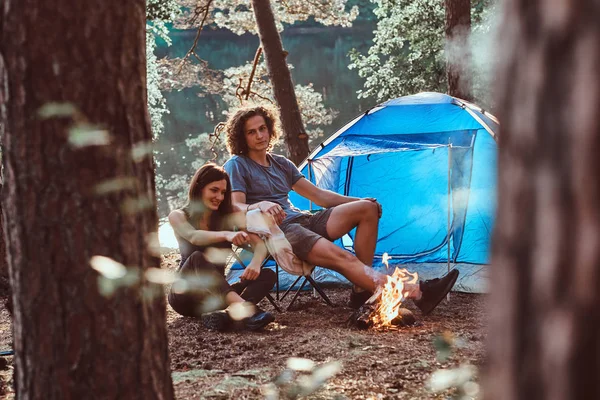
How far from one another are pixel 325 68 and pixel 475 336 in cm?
2822

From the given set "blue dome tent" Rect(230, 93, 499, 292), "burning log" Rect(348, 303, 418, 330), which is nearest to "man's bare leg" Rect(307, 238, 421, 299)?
"burning log" Rect(348, 303, 418, 330)

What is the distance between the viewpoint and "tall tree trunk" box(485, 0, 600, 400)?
0.64m

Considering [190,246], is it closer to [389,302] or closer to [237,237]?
[237,237]

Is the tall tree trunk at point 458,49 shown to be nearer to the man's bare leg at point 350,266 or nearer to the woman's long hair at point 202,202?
the man's bare leg at point 350,266

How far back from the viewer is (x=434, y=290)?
4023mm

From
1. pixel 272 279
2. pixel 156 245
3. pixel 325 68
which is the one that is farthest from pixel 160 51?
pixel 156 245

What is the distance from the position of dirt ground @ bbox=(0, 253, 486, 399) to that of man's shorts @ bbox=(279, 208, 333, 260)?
0.41 metres

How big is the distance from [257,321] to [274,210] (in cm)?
63

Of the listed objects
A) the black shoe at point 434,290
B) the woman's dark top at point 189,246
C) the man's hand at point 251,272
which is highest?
the woman's dark top at point 189,246

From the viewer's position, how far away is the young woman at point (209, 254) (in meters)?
3.90

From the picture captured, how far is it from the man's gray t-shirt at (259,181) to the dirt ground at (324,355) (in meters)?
0.68

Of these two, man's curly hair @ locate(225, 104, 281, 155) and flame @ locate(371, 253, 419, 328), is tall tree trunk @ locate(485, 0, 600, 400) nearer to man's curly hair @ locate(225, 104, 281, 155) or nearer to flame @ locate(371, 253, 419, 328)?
flame @ locate(371, 253, 419, 328)

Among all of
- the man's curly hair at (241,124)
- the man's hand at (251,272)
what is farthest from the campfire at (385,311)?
the man's curly hair at (241,124)

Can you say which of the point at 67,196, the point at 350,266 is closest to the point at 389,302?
the point at 350,266
